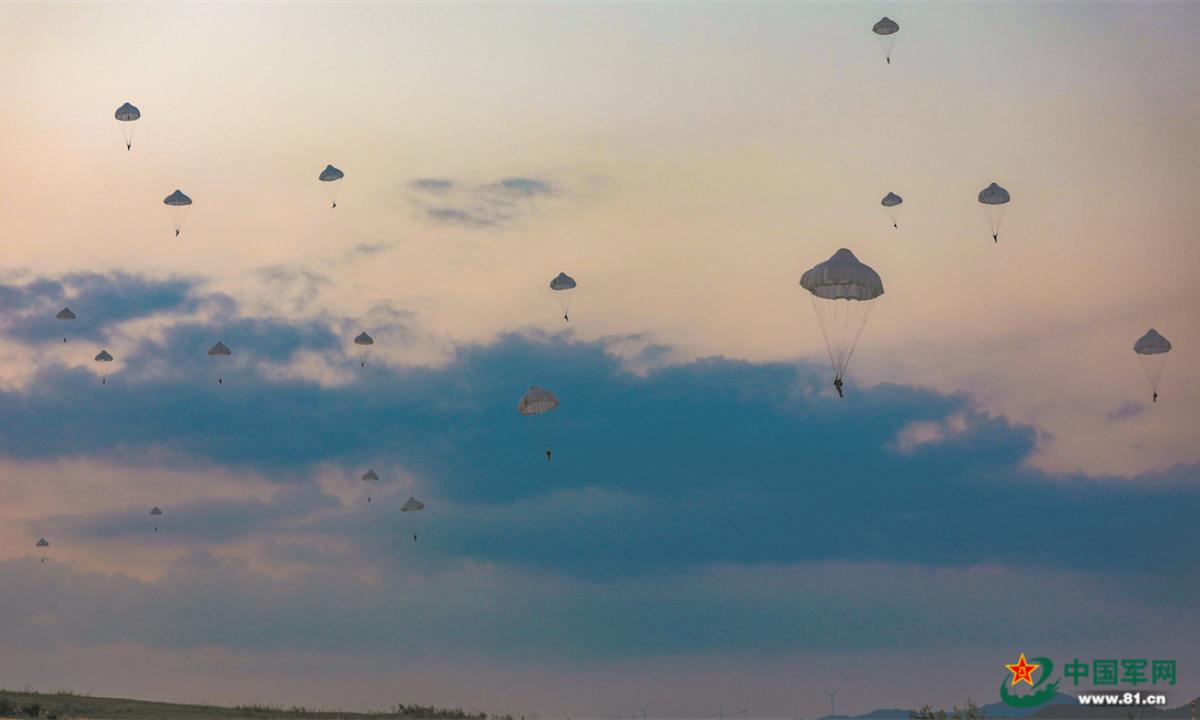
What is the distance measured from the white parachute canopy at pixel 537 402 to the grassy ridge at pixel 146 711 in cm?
1842

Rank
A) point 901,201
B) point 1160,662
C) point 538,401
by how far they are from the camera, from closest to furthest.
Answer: point 1160,662
point 538,401
point 901,201

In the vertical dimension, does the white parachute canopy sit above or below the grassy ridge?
above

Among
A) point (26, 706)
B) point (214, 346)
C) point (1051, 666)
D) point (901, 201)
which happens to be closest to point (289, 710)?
point (26, 706)

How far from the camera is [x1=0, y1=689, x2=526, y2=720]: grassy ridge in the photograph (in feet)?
178

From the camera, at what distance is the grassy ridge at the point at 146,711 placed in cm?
5428

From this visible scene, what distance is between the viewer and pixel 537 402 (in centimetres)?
6931

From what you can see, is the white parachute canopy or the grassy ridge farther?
the white parachute canopy

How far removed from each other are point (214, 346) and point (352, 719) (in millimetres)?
36370

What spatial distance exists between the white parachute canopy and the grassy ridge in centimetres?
1842

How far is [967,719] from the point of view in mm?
45938

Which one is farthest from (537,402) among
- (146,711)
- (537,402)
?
(146,711)

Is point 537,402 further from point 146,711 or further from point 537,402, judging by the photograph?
point 146,711

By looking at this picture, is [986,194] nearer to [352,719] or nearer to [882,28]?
[882,28]

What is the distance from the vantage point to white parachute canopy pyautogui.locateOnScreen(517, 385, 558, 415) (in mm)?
68625
